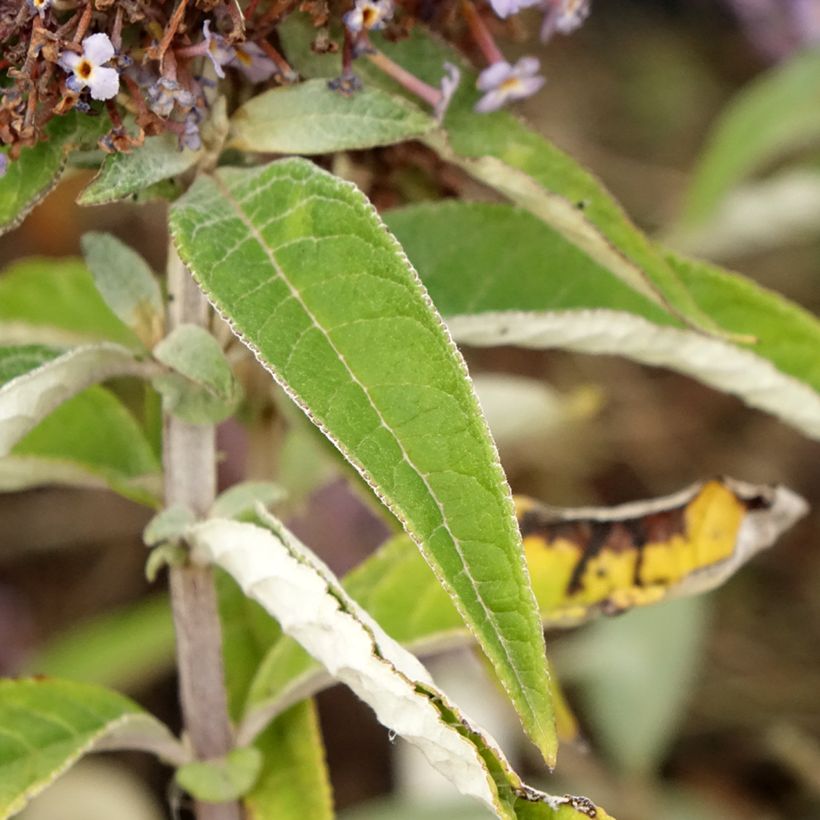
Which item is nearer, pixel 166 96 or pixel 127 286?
pixel 166 96

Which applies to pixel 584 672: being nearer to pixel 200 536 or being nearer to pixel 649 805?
pixel 649 805

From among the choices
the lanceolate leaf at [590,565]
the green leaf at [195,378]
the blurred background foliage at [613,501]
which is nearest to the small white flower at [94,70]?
the green leaf at [195,378]

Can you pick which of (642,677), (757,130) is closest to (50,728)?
(642,677)

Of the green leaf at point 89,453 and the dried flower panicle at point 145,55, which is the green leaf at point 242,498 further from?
the dried flower panicle at point 145,55

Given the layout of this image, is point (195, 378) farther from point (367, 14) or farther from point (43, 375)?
point (367, 14)

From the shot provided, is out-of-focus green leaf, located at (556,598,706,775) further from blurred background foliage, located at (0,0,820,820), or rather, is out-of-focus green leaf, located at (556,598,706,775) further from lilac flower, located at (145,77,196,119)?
lilac flower, located at (145,77,196,119)

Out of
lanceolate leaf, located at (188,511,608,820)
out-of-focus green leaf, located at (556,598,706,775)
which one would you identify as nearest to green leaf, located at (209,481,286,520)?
lanceolate leaf, located at (188,511,608,820)

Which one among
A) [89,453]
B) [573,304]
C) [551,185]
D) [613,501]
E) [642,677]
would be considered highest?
[551,185]
